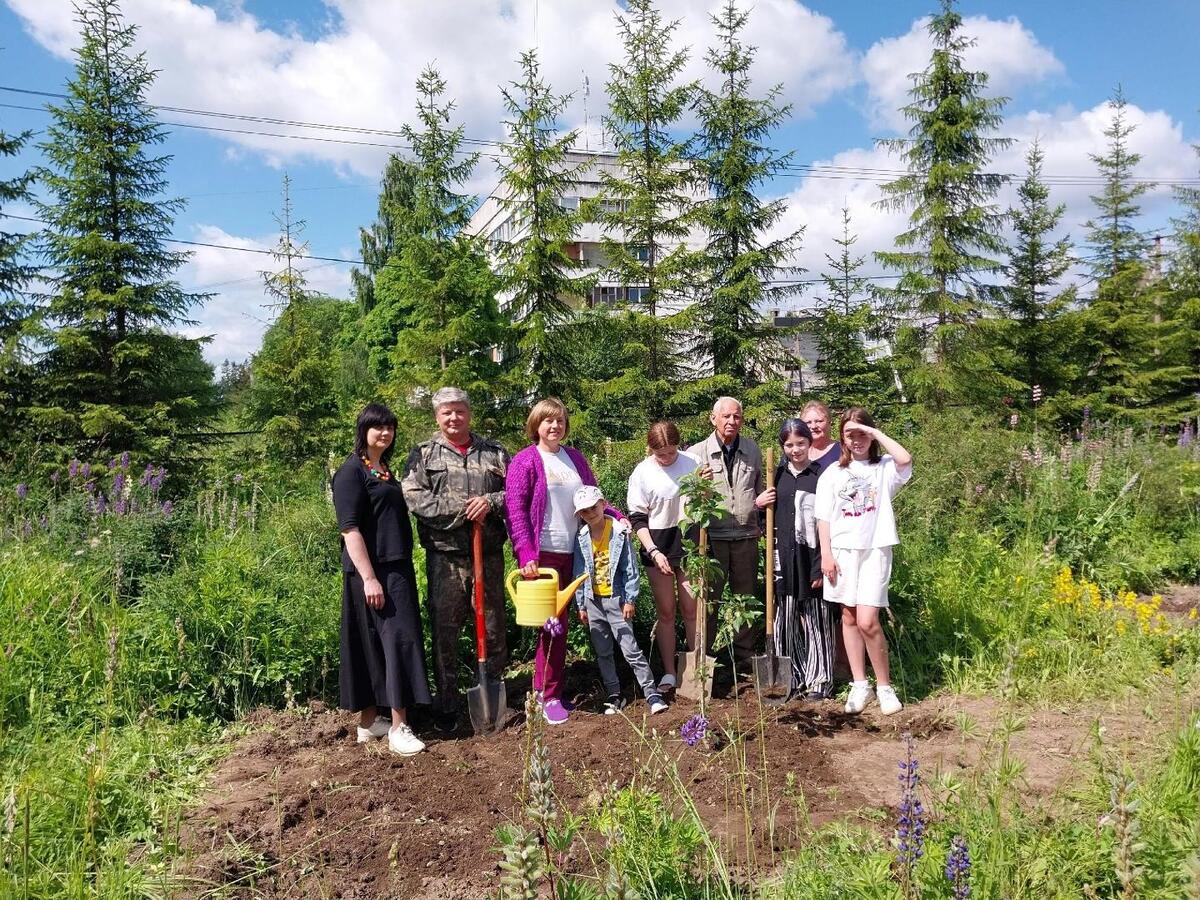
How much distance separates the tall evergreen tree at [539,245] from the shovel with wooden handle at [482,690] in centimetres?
799

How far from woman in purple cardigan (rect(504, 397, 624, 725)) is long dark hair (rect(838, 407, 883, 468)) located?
1421 millimetres

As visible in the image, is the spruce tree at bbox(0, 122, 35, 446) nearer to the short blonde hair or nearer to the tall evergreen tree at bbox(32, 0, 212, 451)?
the tall evergreen tree at bbox(32, 0, 212, 451)

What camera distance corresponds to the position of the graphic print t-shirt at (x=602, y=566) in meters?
4.93

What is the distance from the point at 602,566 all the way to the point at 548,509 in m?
0.48

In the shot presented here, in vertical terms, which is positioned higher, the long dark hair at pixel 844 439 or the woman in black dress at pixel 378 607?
the long dark hair at pixel 844 439

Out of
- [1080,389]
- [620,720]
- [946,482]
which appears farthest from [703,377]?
[1080,389]

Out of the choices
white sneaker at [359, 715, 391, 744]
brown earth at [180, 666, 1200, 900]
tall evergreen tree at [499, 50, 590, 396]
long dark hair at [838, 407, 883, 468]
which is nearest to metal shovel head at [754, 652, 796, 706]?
brown earth at [180, 666, 1200, 900]

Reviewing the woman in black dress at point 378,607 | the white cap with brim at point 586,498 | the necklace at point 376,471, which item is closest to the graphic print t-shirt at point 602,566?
the white cap with brim at point 586,498

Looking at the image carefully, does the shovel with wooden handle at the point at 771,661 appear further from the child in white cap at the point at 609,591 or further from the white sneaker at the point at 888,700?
the child in white cap at the point at 609,591

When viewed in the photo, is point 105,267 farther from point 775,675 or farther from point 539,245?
point 775,675

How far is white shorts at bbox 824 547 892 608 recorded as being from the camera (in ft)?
15.6

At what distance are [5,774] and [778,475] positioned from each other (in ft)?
14.0

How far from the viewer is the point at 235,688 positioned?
15.9ft

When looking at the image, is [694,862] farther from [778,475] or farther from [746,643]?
[778,475]
